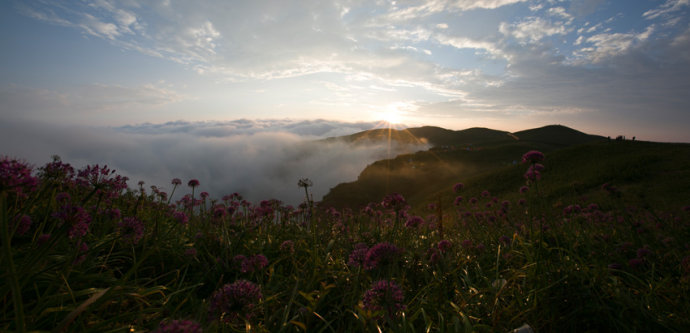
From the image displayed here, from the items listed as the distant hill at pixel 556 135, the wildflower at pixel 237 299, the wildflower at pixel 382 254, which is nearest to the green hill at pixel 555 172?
the wildflower at pixel 382 254

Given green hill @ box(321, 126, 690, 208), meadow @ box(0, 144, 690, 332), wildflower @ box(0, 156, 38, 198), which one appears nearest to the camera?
wildflower @ box(0, 156, 38, 198)

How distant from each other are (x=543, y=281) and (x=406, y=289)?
1.39 m

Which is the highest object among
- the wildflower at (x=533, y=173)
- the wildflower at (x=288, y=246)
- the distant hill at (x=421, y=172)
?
the wildflower at (x=533, y=173)

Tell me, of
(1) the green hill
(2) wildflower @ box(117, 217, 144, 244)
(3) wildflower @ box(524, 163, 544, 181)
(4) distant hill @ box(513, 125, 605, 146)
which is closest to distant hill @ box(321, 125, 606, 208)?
(1) the green hill

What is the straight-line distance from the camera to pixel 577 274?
9.80ft

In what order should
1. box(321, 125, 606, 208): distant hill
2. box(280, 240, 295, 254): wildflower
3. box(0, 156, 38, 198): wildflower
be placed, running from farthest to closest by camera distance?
1. box(321, 125, 606, 208): distant hill
2. box(280, 240, 295, 254): wildflower
3. box(0, 156, 38, 198): wildflower

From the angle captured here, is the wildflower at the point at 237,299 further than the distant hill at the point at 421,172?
No

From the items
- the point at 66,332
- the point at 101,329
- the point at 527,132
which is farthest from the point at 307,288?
the point at 527,132

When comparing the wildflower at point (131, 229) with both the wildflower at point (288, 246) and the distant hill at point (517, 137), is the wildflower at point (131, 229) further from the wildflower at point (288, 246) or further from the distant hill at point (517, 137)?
the distant hill at point (517, 137)

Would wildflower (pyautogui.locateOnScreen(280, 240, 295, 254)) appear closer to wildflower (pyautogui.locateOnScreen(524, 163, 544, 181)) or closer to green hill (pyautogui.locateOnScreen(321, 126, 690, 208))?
wildflower (pyautogui.locateOnScreen(524, 163, 544, 181))

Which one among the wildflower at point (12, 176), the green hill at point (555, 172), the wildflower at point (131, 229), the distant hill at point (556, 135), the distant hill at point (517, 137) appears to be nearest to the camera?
the wildflower at point (12, 176)

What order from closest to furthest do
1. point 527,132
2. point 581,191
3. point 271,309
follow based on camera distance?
point 271,309
point 581,191
point 527,132

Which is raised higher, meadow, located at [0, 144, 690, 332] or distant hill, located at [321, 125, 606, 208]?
meadow, located at [0, 144, 690, 332]

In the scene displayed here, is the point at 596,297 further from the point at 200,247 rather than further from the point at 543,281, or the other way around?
the point at 200,247
